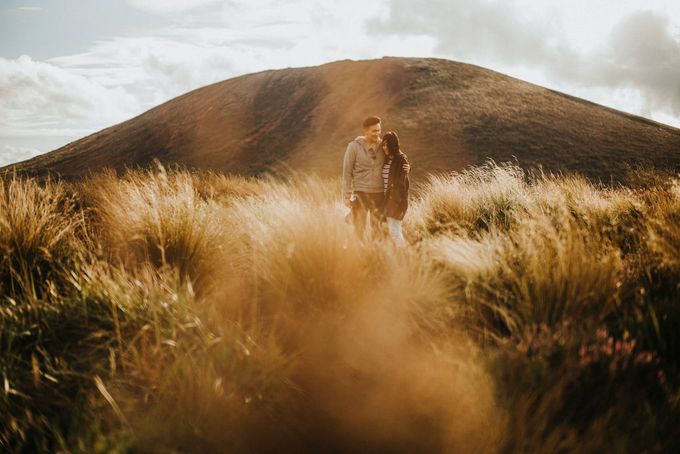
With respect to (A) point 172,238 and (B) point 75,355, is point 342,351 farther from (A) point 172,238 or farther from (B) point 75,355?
(A) point 172,238

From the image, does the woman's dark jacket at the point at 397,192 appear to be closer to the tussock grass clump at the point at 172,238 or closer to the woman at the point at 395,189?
the woman at the point at 395,189

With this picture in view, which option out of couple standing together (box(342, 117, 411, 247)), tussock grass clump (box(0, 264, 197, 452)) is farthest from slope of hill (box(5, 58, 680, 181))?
tussock grass clump (box(0, 264, 197, 452))

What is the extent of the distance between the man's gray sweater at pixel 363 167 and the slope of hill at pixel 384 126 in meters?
20.9

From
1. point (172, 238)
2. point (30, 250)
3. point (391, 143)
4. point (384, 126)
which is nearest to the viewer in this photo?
point (30, 250)

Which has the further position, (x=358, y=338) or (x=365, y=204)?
(x=365, y=204)

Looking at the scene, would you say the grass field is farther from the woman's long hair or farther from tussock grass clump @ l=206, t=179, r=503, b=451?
the woman's long hair

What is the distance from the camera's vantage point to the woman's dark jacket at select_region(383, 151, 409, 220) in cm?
525

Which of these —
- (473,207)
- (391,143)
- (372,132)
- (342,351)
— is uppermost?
(372,132)

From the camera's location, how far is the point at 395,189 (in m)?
5.30

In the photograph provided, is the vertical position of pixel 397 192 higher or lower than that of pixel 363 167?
lower

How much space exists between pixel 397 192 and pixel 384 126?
1141 inches

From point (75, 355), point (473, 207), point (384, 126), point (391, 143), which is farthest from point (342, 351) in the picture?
point (384, 126)

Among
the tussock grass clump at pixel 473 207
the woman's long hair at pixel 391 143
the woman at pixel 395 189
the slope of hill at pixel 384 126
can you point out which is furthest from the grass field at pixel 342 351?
the slope of hill at pixel 384 126

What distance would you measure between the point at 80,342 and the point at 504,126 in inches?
1324
